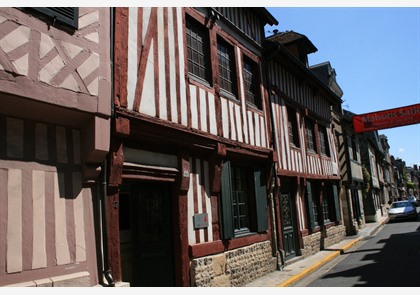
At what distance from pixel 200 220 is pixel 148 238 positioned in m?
0.86

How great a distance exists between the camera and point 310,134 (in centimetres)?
1208

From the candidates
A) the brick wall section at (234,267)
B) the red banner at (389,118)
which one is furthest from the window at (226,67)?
the red banner at (389,118)

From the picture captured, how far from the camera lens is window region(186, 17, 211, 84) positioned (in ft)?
21.0

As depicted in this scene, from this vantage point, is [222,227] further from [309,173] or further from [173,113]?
[309,173]

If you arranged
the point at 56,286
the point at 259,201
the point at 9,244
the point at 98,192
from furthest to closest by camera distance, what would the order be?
the point at 259,201, the point at 98,192, the point at 56,286, the point at 9,244

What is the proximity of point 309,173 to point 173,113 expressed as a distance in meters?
6.58

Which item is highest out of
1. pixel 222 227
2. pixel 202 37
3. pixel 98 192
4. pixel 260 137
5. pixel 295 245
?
pixel 202 37

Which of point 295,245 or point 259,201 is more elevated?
point 259,201

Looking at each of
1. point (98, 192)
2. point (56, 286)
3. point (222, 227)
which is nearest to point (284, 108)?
point (222, 227)

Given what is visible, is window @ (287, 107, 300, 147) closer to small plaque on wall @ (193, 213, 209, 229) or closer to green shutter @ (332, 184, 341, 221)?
green shutter @ (332, 184, 341, 221)

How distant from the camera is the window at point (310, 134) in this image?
11758mm

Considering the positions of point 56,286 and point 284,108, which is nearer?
point 56,286

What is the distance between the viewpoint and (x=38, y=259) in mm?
3514

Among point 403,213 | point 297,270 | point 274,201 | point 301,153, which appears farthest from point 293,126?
point 403,213
